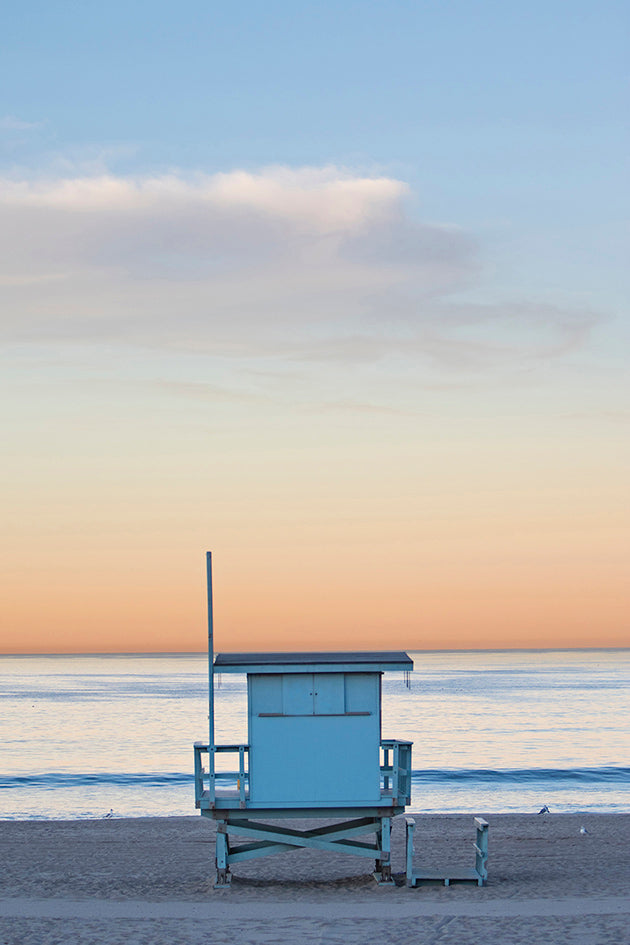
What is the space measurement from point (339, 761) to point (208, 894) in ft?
9.82

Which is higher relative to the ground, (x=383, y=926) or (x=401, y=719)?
(x=383, y=926)

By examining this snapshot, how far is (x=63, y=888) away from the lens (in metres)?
18.1

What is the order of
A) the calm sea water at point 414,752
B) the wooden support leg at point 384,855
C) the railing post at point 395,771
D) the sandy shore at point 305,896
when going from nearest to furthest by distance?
1. the sandy shore at point 305,896
2. the railing post at point 395,771
3. the wooden support leg at point 384,855
4. the calm sea water at point 414,752

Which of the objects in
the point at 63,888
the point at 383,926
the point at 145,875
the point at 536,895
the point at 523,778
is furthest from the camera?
the point at 523,778

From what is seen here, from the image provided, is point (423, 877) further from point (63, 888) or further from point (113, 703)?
point (113, 703)

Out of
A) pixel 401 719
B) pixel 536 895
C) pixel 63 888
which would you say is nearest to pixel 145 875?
pixel 63 888

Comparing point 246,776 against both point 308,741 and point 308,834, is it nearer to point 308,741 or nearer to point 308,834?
point 308,741

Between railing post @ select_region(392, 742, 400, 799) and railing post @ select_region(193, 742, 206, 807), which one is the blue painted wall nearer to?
railing post @ select_region(392, 742, 400, 799)

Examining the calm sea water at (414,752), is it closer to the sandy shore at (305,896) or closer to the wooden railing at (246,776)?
the sandy shore at (305,896)

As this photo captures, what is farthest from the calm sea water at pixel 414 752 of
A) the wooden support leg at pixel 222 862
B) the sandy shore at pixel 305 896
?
the wooden support leg at pixel 222 862

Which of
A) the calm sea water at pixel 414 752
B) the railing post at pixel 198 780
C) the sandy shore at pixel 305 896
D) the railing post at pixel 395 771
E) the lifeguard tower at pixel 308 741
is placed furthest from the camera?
the calm sea water at pixel 414 752

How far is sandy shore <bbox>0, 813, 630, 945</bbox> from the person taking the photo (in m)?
14.1

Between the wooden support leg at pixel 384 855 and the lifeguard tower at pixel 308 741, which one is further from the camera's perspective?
the wooden support leg at pixel 384 855

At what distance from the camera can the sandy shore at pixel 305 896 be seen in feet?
46.3
